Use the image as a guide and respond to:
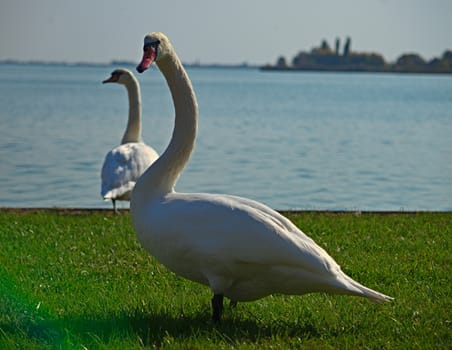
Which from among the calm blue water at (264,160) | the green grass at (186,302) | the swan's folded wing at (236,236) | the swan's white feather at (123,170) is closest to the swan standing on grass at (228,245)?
the swan's folded wing at (236,236)

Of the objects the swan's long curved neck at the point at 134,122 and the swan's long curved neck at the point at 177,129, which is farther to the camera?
the swan's long curved neck at the point at 134,122

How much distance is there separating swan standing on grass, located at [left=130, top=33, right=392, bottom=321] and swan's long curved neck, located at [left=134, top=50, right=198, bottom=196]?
0.05m

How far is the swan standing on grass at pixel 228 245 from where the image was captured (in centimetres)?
505

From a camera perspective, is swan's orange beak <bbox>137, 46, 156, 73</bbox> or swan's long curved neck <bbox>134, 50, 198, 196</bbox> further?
swan's long curved neck <bbox>134, 50, 198, 196</bbox>

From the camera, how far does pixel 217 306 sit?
5.34 meters

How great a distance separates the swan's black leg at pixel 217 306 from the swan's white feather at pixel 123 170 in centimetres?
564

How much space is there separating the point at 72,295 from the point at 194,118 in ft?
5.18

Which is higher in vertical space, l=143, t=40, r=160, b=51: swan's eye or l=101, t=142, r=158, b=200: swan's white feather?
l=143, t=40, r=160, b=51: swan's eye

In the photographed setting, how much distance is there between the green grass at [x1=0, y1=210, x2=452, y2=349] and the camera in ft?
16.5

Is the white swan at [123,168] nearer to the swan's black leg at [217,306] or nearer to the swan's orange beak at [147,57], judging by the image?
the swan's orange beak at [147,57]

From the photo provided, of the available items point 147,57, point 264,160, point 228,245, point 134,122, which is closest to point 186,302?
point 228,245

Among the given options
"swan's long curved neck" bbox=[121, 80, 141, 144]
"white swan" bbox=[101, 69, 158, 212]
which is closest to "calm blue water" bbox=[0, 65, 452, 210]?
"swan's long curved neck" bbox=[121, 80, 141, 144]

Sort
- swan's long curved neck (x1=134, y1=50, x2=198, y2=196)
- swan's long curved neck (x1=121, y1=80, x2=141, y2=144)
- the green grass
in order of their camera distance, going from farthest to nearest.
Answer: swan's long curved neck (x1=121, y1=80, x2=141, y2=144) → swan's long curved neck (x1=134, y1=50, x2=198, y2=196) → the green grass

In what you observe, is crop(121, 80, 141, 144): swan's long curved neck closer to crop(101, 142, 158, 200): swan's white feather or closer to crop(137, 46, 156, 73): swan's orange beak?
crop(101, 142, 158, 200): swan's white feather
